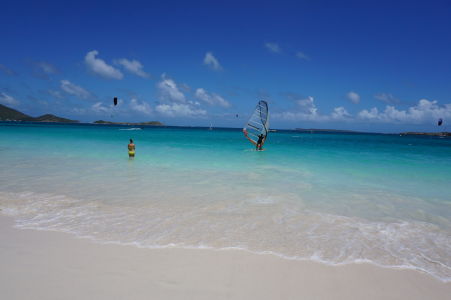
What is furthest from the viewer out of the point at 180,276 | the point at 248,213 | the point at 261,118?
the point at 261,118

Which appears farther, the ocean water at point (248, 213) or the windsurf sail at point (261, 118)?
the windsurf sail at point (261, 118)

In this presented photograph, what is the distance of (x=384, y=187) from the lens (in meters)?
10.6

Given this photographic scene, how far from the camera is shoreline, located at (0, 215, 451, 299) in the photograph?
320cm

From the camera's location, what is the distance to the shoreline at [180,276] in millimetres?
3203

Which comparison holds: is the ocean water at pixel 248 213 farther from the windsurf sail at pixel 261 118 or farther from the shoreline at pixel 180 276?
the windsurf sail at pixel 261 118

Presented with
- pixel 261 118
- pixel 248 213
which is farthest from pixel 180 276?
pixel 261 118

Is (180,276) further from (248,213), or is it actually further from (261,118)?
(261,118)

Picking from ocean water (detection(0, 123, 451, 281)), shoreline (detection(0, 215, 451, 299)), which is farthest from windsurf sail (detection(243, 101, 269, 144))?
shoreline (detection(0, 215, 451, 299))

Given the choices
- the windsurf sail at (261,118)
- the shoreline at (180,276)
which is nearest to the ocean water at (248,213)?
the shoreline at (180,276)

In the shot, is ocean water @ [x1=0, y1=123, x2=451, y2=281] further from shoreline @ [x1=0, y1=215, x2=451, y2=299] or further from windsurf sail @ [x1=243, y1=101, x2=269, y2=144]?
windsurf sail @ [x1=243, y1=101, x2=269, y2=144]

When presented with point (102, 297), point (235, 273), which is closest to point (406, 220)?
point (235, 273)

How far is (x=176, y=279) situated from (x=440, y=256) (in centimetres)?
448

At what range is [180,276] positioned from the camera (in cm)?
356

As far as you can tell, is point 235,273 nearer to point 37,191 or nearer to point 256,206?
point 256,206
